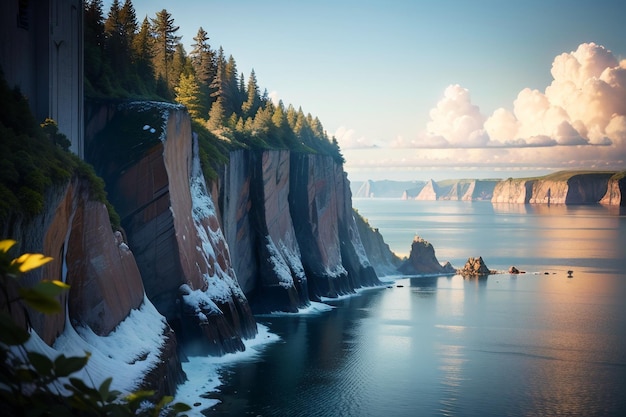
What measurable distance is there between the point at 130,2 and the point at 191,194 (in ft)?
110

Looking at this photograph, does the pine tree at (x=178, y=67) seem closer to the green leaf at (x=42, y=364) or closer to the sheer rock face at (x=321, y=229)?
the sheer rock face at (x=321, y=229)

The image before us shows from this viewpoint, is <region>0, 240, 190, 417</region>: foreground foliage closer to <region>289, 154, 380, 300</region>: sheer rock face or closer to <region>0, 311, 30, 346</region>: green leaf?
<region>0, 311, 30, 346</region>: green leaf

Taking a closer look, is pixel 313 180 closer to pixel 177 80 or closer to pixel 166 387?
pixel 177 80

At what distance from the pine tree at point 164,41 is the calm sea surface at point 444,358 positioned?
34277mm

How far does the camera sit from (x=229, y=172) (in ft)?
234

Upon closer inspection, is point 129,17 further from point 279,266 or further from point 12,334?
point 12,334

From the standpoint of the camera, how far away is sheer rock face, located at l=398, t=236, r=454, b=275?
449ft

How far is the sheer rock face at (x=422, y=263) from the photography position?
137000 millimetres

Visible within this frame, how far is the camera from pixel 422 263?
137500 mm

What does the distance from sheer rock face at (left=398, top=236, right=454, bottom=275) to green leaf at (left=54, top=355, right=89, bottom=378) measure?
13361 cm

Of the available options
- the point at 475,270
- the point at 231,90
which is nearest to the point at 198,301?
the point at 231,90

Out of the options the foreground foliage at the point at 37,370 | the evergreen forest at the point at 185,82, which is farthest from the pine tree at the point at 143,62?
the foreground foliage at the point at 37,370

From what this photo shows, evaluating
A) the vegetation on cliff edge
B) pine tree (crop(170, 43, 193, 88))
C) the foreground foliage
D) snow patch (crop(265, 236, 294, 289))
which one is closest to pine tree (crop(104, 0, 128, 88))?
pine tree (crop(170, 43, 193, 88))

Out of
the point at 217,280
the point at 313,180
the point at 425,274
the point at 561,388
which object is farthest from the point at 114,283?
the point at 425,274
